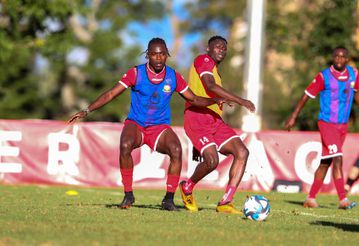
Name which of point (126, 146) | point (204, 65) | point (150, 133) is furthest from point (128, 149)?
point (204, 65)

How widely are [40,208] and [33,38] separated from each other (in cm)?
2223

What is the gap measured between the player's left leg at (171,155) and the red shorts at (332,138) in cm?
305

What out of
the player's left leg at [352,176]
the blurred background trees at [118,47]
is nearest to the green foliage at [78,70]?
the blurred background trees at [118,47]

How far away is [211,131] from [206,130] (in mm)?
66

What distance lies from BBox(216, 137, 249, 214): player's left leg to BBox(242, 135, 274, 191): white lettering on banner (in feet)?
24.9

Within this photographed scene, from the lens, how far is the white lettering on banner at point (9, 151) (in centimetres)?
1911

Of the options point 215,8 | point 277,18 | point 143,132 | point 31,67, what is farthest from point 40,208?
point 215,8

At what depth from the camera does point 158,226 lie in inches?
372

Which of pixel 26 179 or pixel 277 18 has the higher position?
pixel 277 18

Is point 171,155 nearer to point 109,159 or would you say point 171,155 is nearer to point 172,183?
point 172,183

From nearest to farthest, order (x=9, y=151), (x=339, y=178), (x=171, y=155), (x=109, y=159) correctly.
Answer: (x=171, y=155) < (x=339, y=178) < (x=9, y=151) < (x=109, y=159)

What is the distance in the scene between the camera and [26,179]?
19.3 metres

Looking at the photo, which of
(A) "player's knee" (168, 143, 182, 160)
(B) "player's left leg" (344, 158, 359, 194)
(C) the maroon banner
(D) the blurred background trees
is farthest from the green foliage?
(A) "player's knee" (168, 143, 182, 160)

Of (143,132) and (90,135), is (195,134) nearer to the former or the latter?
(143,132)
